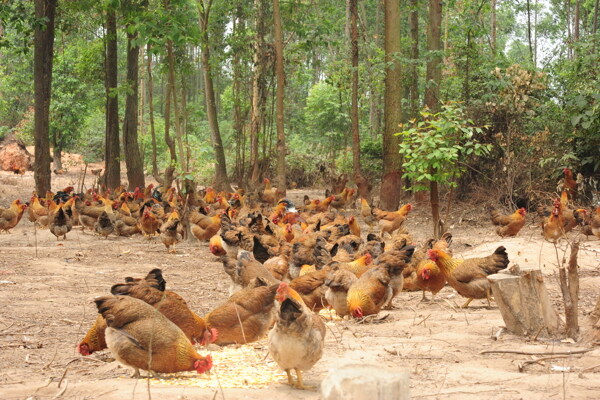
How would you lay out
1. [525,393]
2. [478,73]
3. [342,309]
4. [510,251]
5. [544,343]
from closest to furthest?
[525,393]
[544,343]
[342,309]
[510,251]
[478,73]

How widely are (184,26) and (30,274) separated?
669 centimetres

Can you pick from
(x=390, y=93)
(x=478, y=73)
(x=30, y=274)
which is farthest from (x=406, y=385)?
(x=478, y=73)

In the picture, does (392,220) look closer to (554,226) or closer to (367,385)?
(554,226)

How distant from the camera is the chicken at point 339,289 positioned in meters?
8.70

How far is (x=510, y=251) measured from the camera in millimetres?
12734

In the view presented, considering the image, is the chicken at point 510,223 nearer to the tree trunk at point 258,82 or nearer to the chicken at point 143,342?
the chicken at point 143,342

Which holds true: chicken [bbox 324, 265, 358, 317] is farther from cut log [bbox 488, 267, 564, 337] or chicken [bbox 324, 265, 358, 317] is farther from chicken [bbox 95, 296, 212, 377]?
chicken [bbox 95, 296, 212, 377]

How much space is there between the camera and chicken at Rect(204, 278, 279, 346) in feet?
23.6

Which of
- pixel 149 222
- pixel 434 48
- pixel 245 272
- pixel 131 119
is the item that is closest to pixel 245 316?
pixel 245 272

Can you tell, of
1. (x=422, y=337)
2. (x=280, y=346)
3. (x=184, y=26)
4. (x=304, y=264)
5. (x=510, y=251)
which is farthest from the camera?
(x=184, y=26)

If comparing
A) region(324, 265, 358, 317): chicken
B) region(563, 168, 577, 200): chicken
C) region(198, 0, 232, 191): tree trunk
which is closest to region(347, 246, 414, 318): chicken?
region(324, 265, 358, 317): chicken

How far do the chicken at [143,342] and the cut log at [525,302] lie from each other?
10.8 ft

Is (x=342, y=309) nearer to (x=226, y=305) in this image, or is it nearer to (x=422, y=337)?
(x=422, y=337)

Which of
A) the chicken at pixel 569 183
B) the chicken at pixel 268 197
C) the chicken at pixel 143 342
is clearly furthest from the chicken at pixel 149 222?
the chicken at pixel 143 342
